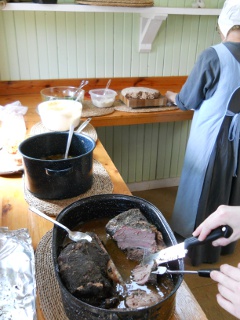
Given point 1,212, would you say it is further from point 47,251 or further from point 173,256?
point 173,256

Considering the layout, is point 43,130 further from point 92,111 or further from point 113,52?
point 113,52

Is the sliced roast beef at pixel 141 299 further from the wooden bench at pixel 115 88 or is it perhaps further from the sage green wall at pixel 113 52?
the sage green wall at pixel 113 52

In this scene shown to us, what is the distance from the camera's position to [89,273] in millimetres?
684

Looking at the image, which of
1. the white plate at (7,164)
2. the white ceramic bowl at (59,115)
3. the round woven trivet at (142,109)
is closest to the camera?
the white plate at (7,164)

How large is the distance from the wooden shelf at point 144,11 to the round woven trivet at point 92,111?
0.57 m

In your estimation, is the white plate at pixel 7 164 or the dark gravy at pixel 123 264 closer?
the dark gravy at pixel 123 264

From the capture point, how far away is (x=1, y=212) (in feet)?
3.40

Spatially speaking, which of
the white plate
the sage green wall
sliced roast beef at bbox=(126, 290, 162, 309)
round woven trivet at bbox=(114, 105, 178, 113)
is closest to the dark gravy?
sliced roast beef at bbox=(126, 290, 162, 309)

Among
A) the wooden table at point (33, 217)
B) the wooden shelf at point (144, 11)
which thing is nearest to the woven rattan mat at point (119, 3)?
the wooden shelf at point (144, 11)

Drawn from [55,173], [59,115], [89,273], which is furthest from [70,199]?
[59,115]

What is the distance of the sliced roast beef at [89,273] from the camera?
0.65 metres

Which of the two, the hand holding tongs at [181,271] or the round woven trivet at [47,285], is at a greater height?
the hand holding tongs at [181,271]

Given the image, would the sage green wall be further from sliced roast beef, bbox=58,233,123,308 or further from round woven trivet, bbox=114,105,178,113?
sliced roast beef, bbox=58,233,123,308

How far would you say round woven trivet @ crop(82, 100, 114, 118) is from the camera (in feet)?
6.39
